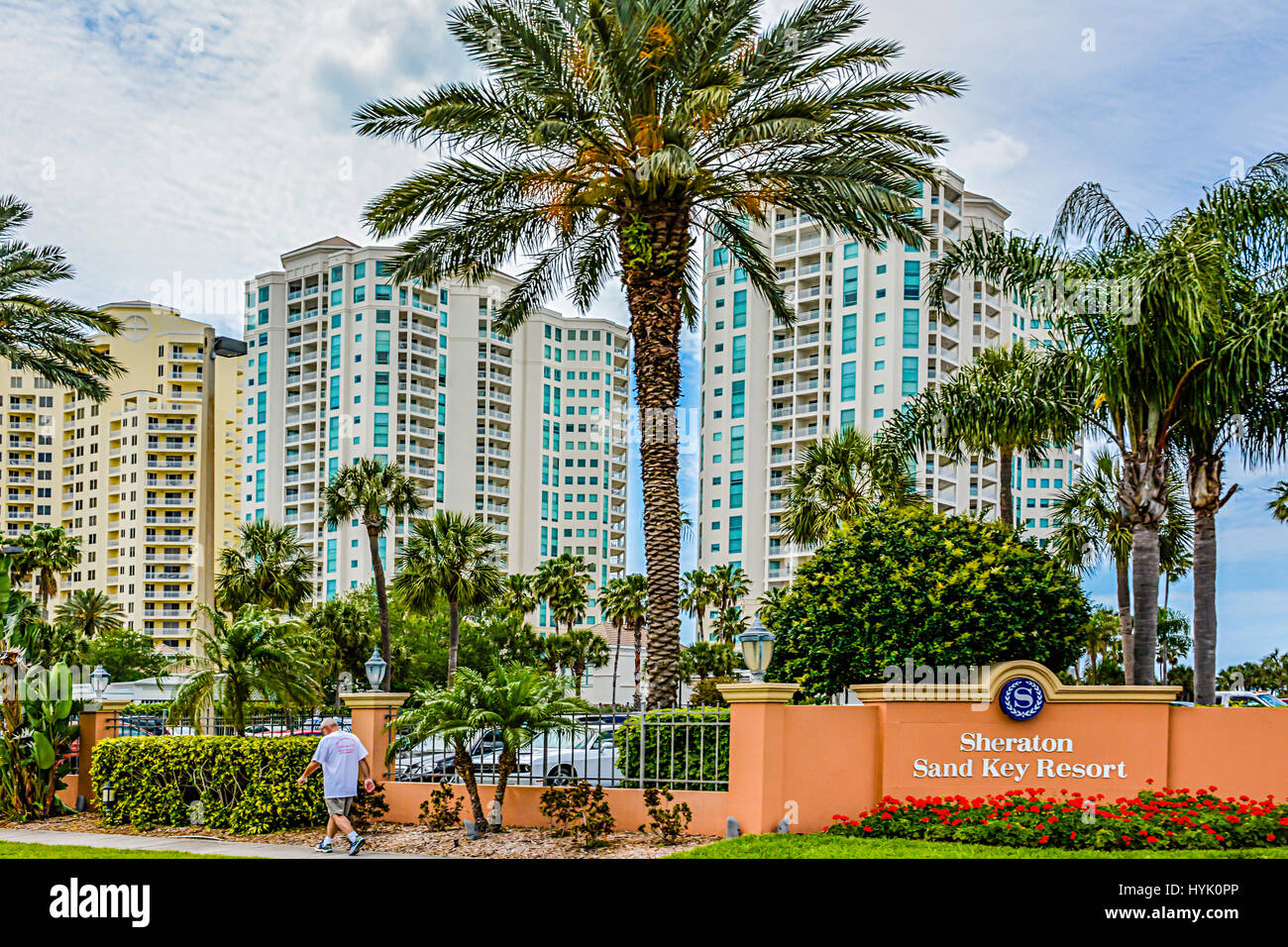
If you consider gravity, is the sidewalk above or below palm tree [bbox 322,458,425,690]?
below

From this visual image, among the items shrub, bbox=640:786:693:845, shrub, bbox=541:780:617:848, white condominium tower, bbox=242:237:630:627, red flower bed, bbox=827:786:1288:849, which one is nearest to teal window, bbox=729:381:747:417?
white condominium tower, bbox=242:237:630:627

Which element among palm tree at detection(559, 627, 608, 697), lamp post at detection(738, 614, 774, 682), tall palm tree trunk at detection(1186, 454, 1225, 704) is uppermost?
tall palm tree trunk at detection(1186, 454, 1225, 704)

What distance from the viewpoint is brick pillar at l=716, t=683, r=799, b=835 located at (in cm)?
1550

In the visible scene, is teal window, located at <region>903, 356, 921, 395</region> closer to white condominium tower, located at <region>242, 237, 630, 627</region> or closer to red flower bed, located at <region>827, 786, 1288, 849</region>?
white condominium tower, located at <region>242, 237, 630, 627</region>

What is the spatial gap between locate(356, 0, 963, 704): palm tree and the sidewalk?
6416 millimetres

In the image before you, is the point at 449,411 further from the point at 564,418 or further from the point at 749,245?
the point at 749,245

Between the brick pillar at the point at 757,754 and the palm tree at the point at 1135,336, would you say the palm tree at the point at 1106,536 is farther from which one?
the brick pillar at the point at 757,754

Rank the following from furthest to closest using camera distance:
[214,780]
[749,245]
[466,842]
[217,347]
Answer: [749,245] → [217,347] → [214,780] → [466,842]

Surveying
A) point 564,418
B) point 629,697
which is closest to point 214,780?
point 629,697

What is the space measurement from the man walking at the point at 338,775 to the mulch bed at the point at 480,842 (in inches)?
22.5

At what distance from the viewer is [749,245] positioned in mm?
23078

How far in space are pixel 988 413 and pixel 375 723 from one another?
41.5ft

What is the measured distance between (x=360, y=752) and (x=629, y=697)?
79522 mm

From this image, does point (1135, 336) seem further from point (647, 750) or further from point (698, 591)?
point (698, 591)
